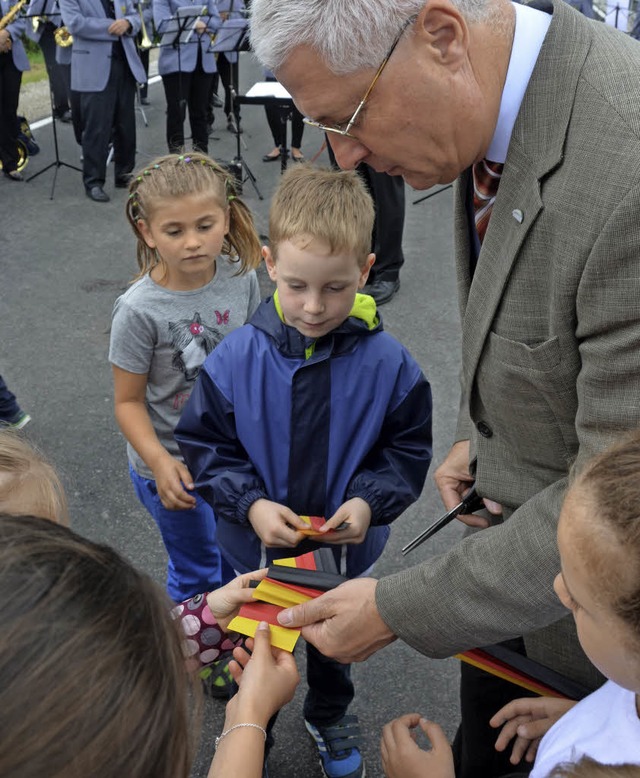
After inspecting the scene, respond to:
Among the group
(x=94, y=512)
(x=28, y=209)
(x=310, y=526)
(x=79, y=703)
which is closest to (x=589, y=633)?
(x=79, y=703)

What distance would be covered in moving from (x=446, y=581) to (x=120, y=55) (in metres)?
7.62

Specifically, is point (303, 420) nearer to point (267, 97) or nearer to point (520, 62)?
point (520, 62)

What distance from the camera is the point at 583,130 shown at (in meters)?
1.45

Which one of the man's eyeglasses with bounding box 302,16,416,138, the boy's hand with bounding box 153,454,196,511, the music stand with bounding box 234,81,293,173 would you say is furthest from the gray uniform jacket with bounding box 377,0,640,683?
the music stand with bounding box 234,81,293,173

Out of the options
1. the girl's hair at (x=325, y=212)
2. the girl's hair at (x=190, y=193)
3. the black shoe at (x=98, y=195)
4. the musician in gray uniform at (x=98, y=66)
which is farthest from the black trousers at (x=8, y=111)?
the girl's hair at (x=325, y=212)

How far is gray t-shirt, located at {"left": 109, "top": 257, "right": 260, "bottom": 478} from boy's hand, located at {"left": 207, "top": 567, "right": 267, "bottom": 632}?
0.85 metres

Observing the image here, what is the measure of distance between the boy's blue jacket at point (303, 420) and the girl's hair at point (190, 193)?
0.57 metres

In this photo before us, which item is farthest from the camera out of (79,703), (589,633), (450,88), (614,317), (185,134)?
(185,134)

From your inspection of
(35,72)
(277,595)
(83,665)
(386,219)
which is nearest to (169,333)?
(277,595)

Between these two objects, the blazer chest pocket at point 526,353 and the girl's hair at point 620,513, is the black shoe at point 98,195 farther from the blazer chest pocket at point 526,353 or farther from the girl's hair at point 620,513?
the girl's hair at point 620,513

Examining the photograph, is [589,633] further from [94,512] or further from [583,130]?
[94,512]

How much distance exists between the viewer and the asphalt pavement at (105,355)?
286 centimetres

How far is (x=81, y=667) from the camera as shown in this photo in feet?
3.17

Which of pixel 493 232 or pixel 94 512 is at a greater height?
pixel 493 232
